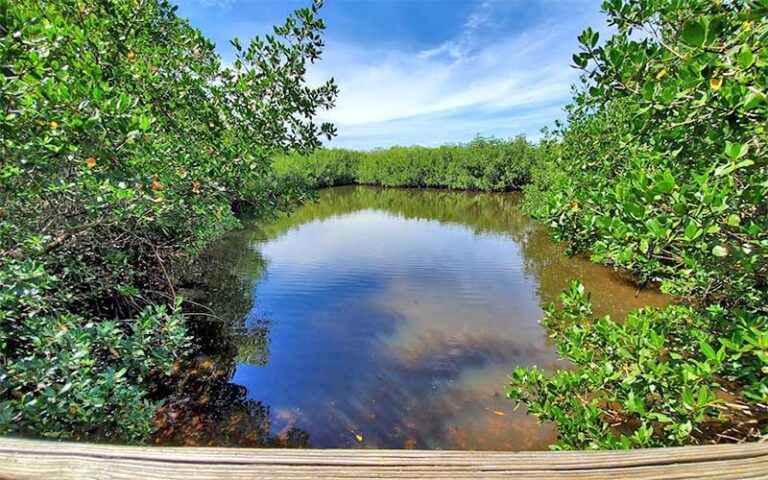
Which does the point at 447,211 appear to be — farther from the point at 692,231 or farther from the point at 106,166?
the point at 692,231

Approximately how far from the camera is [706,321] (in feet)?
6.91

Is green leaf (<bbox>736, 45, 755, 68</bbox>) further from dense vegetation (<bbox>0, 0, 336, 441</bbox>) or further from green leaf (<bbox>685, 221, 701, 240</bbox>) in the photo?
dense vegetation (<bbox>0, 0, 336, 441</bbox>)

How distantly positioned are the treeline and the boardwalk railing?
993 inches

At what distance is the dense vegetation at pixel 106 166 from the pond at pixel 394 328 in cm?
221

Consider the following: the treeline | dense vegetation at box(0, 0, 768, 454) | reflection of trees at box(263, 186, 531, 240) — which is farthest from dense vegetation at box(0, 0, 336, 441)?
the treeline

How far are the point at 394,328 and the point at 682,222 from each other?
5.88 metres

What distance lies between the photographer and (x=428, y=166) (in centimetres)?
3700

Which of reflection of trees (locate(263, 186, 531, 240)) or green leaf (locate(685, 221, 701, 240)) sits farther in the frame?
reflection of trees (locate(263, 186, 531, 240))

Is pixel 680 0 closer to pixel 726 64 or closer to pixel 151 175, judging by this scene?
pixel 726 64

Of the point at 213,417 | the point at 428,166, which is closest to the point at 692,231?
the point at 213,417

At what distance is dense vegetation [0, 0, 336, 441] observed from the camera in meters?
2.10

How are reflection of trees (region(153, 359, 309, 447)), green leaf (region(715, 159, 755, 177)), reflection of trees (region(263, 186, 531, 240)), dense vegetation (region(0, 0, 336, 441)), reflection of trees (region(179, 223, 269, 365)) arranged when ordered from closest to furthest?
1. green leaf (region(715, 159, 755, 177))
2. dense vegetation (region(0, 0, 336, 441))
3. reflection of trees (region(153, 359, 309, 447))
4. reflection of trees (region(179, 223, 269, 365))
5. reflection of trees (region(263, 186, 531, 240))

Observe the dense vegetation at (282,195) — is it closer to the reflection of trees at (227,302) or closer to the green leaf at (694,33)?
the green leaf at (694,33)

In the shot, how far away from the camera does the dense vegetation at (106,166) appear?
2098mm
